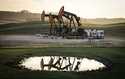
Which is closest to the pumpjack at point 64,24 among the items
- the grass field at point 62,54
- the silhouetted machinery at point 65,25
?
the silhouetted machinery at point 65,25

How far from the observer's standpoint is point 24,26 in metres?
2.09

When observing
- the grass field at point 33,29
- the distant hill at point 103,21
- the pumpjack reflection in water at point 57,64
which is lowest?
the pumpjack reflection in water at point 57,64

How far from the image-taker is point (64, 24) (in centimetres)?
210

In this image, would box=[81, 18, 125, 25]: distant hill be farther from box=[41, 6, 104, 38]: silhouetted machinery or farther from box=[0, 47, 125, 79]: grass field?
box=[0, 47, 125, 79]: grass field

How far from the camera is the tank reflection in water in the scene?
2.05 m

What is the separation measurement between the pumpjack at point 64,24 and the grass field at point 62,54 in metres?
0.14

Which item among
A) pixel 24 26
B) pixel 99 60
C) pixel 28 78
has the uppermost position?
pixel 24 26

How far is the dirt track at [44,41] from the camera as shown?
2.08 meters

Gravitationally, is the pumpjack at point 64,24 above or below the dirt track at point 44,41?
above

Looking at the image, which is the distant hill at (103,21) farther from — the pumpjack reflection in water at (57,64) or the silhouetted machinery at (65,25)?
the pumpjack reflection in water at (57,64)

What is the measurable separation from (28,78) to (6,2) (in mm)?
706

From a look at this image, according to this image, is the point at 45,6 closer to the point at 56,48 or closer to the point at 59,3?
the point at 59,3

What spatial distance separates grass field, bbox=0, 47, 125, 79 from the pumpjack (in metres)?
0.14

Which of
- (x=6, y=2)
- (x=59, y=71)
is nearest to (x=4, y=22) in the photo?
(x=6, y=2)
